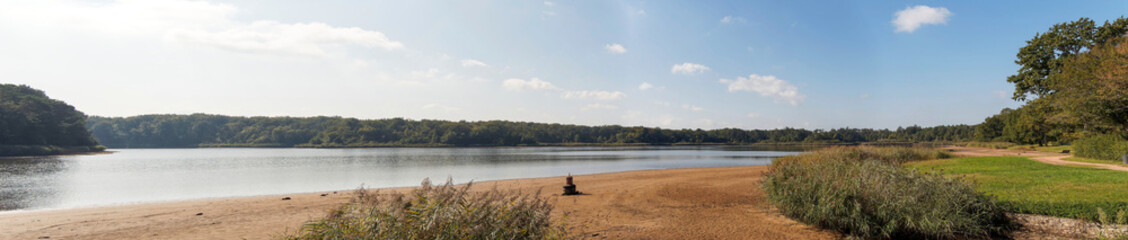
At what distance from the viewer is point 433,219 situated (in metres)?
3.92

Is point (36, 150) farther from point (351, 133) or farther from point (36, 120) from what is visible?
point (351, 133)

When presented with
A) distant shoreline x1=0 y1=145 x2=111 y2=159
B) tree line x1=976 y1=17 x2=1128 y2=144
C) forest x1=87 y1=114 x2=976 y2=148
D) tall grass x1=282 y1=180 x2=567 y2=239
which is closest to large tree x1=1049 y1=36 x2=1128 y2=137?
tree line x1=976 y1=17 x2=1128 y2=144

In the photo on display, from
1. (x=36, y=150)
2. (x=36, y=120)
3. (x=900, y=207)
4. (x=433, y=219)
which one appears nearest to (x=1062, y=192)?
(x=900, y=207)

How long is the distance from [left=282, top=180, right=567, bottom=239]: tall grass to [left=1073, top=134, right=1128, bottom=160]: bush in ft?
84.8

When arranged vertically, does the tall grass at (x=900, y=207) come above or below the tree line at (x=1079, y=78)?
below

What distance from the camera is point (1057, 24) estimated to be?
3062 cm

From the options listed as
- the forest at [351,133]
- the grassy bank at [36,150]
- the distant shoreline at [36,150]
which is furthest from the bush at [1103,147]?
the forest at [351,133]

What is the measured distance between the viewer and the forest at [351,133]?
4845 inches

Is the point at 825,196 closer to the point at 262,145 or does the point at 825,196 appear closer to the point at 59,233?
the point at 59,233

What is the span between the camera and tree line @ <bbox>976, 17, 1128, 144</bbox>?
1956 cm

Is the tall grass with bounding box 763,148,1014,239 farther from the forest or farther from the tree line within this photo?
the forest

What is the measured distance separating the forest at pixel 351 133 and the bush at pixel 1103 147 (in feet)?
355

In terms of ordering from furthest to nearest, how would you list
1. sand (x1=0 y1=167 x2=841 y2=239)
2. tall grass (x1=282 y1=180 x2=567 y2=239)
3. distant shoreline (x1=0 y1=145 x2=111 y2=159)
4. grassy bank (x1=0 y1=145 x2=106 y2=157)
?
1. grassy bank (x1=0 y1=145 x2=106 y2=157)
2. distant shoreline (x1=0 y1=145 x2=111 y2=159)
3. sand (x1=0 y1=167 x2=841 y2=239)
4. tall grass (x1=282 y1=180 x2=567 y2=239)

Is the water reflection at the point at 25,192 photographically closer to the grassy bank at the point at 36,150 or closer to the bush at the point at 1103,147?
the bush at the point at 1103,147
